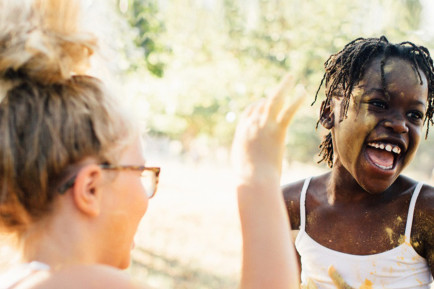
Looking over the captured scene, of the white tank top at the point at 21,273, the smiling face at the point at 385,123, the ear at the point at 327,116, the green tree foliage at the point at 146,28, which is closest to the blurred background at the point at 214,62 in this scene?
the green tree foliage at the point at 146,28

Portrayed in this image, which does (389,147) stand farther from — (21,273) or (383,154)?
(21,273)

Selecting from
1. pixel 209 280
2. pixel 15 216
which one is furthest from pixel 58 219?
pixel 209 280

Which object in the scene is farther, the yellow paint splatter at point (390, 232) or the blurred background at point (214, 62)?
the blurred background at point (214, 62)

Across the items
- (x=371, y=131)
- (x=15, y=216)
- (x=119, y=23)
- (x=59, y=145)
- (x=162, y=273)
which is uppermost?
(x=119, y=23)

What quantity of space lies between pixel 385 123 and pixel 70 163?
1.24 metres

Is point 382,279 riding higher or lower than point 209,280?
higher

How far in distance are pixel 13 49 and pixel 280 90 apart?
0.72m

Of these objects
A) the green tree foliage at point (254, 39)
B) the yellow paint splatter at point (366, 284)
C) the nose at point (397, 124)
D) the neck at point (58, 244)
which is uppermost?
the green tree foliage at point (254, 39)

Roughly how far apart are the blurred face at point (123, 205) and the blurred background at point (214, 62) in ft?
12.8

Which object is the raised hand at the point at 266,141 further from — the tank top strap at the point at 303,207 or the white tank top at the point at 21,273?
the tank top strap at the point at 303,207

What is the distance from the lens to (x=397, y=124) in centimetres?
184

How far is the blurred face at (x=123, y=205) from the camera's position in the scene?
1.37m

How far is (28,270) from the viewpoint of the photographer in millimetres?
1263

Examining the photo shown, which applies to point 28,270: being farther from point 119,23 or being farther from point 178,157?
point 178,157
